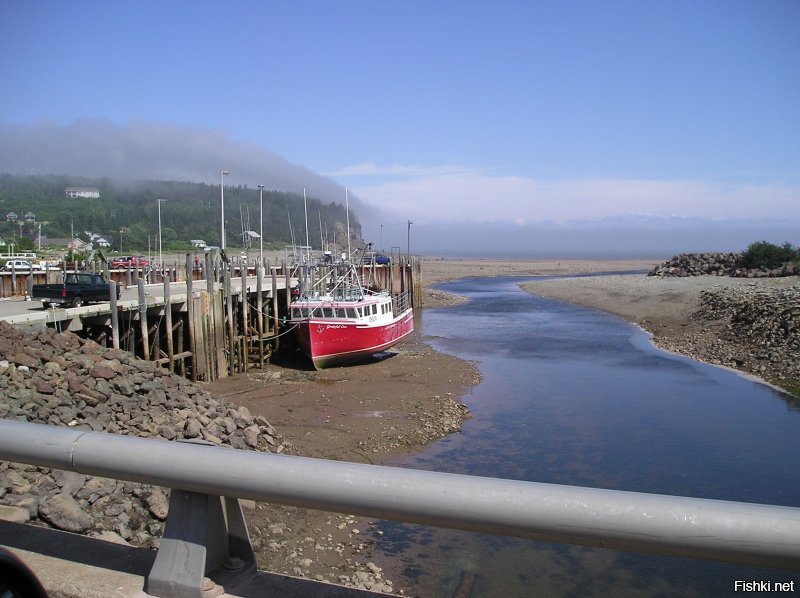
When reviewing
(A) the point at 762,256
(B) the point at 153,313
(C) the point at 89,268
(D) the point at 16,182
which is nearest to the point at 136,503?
(B) the point at 153,313

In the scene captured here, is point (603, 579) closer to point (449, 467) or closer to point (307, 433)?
point (449, 467)

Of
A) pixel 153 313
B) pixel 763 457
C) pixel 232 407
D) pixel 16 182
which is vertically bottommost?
pixel 763 457

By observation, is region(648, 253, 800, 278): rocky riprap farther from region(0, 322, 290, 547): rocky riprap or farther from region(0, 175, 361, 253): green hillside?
region(0, 322, 290, 547): rocky riprap

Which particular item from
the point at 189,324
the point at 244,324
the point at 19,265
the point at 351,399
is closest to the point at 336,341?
the point at 244,324

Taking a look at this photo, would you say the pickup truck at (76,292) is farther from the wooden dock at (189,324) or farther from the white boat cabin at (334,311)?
the white boat cabin at (334,311)

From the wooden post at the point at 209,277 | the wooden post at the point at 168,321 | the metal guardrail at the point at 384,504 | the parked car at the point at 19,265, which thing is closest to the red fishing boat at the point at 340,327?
the wooden post at the point at 209,277

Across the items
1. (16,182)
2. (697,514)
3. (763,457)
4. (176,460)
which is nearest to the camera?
(697,514)

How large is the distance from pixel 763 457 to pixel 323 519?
1067 cm

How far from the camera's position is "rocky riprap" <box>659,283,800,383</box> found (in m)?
26.7

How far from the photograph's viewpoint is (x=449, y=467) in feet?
48.8

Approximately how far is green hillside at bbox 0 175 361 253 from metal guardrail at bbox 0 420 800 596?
88723 millimetres

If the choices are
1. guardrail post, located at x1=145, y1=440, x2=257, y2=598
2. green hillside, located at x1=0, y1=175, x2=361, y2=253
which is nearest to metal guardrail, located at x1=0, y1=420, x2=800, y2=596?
guardrail post, located at x1=145, y1=440, x2=257, y2=598

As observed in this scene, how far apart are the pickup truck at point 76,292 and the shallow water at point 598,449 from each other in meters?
13.2

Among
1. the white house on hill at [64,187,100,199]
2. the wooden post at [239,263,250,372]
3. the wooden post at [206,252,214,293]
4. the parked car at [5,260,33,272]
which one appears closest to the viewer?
the wooden post at [206,252,214,293]
